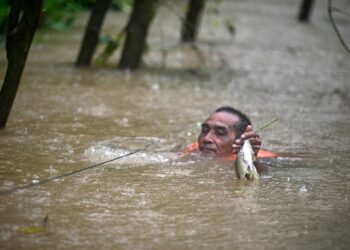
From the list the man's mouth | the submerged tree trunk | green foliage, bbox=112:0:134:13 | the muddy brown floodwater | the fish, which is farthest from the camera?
green foliage, bbox=112:0:134:13

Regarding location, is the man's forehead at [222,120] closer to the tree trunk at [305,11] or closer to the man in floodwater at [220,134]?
the man in floodwater at [220,134]

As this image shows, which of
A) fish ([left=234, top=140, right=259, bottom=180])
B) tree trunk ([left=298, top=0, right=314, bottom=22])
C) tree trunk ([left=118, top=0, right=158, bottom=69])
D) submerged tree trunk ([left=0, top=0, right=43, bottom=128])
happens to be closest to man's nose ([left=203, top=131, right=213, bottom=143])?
fish ([left=234, top=140, right=259, bottom=180])

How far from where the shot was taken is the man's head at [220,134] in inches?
246

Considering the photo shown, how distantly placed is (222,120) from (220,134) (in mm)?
136

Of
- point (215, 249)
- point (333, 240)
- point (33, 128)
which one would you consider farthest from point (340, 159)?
point (33, 128)

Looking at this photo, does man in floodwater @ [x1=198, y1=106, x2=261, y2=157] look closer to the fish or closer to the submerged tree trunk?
the fish

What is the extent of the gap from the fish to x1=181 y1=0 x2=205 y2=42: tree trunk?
28.4ft

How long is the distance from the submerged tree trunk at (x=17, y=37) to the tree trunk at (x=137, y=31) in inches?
195

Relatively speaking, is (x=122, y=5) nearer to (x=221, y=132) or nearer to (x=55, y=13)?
(x=55, y=13)

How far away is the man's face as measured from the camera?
20.5 feet

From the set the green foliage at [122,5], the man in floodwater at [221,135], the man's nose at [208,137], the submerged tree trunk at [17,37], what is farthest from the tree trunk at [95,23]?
the green foliage at [122,5]

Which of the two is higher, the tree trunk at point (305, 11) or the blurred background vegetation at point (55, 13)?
the blurred background vegetation at point (55, 13)

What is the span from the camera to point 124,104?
886 centimetres

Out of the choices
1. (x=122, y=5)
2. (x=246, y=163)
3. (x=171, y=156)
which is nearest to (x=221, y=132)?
(x=171, y=156)
